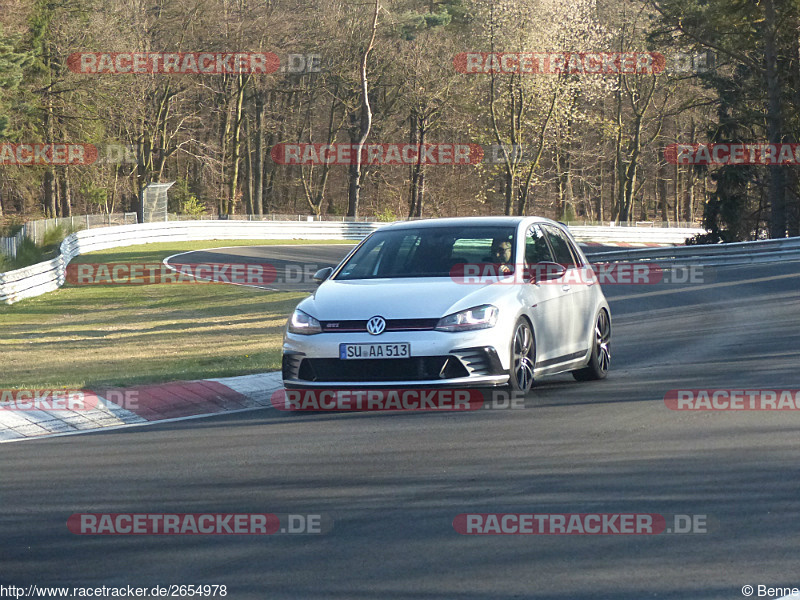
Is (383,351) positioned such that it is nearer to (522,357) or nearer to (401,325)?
(401,325)

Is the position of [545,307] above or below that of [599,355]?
above

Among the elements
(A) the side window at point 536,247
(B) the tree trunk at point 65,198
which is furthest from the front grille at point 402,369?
(B) the tree trunk at point 65,198

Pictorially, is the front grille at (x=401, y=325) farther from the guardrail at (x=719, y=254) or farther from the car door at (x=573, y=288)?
the guardrail at (x=719, y=254)

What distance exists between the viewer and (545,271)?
10.2 m

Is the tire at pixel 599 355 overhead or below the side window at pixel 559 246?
below

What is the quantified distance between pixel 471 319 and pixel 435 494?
300cm

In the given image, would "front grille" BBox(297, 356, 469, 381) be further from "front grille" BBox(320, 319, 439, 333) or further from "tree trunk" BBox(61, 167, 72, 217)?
"tree trunk" BBox(61, 167, 72, 217)

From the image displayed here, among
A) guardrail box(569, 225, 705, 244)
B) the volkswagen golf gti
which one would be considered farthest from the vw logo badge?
guardrail box(569, 225, 705, 244)

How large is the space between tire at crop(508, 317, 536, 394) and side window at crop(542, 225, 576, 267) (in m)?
1.53

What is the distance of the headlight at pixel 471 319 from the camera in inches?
353

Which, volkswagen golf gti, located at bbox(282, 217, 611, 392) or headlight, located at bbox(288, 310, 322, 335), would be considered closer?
volkswagen golf gti, located at bbox(282, 217, 611, 392)

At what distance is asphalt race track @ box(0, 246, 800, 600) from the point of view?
4750 millimetres

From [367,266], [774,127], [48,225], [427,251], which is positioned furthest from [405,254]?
[48,225]

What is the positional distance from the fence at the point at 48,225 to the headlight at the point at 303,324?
78.3 feet
